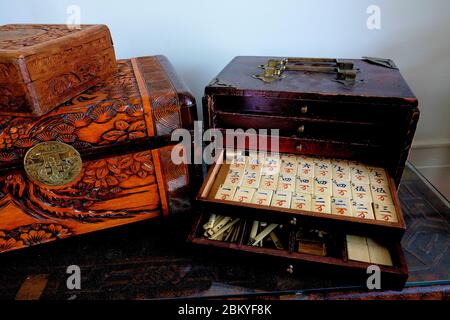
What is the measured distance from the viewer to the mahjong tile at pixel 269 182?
77 centimetres

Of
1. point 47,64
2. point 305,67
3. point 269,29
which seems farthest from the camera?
point 269,29

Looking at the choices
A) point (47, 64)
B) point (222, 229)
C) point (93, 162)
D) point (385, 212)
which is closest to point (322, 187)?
point (385, 212)

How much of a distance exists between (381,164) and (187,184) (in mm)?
512

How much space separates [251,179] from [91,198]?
401 millimetres

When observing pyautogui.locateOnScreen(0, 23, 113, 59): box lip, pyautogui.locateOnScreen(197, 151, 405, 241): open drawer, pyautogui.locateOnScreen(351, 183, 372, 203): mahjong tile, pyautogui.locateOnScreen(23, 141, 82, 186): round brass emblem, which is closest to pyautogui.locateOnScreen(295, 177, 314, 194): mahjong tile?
pyautogui.locateOnScreen(197, 151, 405, 241): open drawer

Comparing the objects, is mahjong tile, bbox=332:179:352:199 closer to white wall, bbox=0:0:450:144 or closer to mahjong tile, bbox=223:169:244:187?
mahjong tile, bbox=223:169:244:187

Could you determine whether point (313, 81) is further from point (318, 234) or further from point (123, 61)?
point (123, 61)

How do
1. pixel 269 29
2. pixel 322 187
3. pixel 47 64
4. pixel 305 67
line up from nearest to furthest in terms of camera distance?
pixel 47 64 → pixel 322 187 → pixel 305 67 → pixel 269 29

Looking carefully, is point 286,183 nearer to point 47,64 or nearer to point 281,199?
point 281,199

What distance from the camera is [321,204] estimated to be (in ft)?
2.34

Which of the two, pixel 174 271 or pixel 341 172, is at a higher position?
pixel 341 172
